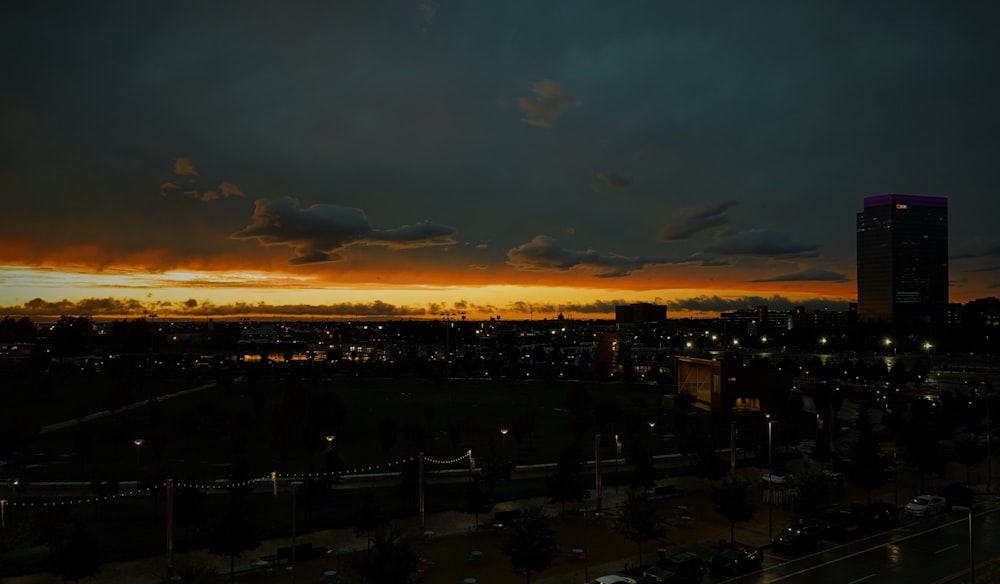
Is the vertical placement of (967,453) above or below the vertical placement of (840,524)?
above

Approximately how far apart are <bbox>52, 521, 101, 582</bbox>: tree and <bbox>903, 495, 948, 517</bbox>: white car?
122ft

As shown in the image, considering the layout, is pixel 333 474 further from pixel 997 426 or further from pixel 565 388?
pixel 565 388

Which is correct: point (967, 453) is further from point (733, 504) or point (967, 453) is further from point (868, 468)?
point (733, 504)

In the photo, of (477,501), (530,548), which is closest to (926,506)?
(530,548)

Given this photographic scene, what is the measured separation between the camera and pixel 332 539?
30688mm

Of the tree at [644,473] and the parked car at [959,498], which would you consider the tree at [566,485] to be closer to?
the tree at [644,473]

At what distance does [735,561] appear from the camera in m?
25.5

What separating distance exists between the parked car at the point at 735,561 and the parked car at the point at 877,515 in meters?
8.42

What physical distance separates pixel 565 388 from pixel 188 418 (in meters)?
58.1

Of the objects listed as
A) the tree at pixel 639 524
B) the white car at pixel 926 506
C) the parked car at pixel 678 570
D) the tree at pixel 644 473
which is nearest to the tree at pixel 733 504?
the tree at pixel 639 524

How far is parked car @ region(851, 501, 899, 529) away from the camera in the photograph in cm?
3144

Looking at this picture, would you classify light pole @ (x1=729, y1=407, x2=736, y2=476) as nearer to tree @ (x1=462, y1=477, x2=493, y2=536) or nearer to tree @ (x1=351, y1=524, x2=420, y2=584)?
tree @ (x1=462, y1=477, x2=493, y2=536)

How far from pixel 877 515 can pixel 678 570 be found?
14.1m

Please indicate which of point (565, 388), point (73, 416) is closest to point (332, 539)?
point (73, 416)
